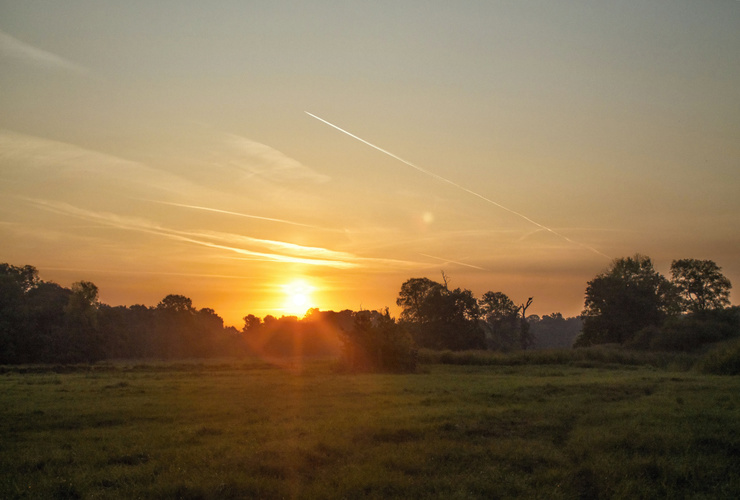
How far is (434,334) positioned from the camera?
85.6 metres

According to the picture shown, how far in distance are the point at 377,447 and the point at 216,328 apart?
106488 millimetres

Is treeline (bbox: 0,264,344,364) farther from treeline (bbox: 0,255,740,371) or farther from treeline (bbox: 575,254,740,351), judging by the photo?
treeline (bbox: 575,254,740,351)

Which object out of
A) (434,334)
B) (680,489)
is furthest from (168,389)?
(434,334)

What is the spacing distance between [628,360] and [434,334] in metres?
33.7

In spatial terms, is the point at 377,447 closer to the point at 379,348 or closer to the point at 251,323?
the point at 379,348

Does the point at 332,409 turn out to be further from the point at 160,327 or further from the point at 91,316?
the point at 160,327

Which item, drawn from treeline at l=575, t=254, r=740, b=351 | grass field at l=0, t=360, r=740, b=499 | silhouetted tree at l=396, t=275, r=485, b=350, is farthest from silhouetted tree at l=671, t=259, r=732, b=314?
grass field at l=0, t=360, r=740, b=499

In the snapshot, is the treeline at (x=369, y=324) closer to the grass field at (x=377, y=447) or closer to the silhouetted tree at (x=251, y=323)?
the silhouetted tree at (x=251, y=323)

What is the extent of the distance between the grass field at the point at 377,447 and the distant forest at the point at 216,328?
28.9 metres

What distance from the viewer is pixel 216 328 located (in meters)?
114

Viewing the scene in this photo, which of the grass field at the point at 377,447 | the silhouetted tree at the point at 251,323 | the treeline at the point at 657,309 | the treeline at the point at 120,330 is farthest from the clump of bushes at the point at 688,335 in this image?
the silhouetted tree at the point at 251,323

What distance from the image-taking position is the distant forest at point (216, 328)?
5238 centimetres

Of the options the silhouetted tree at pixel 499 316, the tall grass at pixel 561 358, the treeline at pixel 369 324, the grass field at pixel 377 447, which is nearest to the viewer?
the grass field at pixel 377 447

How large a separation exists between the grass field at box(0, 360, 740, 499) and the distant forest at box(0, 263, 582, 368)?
28.9 m
